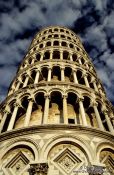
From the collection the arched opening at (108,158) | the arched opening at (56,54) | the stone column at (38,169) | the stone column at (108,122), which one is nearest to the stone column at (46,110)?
the stone column at (38,169)

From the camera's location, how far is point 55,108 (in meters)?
21.3

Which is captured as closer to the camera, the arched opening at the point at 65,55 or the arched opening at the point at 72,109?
the arched opening at the point at 72,109

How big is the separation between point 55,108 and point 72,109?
1149 mm

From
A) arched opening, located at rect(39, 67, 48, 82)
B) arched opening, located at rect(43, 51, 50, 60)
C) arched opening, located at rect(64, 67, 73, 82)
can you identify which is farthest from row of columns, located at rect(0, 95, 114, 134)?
arched opening, located at rect(43, 51, 50, 60)

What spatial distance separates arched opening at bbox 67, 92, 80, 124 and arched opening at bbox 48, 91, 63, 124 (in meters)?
0.56

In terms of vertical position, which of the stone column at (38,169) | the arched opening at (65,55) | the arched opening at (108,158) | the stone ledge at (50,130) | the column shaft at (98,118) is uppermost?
the arched opening at (65,55)

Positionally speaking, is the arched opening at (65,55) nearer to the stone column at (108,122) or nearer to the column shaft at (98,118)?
the stone column at (108,122)

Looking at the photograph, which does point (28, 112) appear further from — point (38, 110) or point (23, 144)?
point (23, 144)

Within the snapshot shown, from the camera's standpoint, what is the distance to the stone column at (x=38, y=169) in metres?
14.6

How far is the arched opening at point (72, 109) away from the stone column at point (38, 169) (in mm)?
5784

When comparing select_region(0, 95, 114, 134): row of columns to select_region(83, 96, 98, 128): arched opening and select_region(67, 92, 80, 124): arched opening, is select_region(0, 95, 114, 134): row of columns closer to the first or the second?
select_region(83, 96, 98, 128): arched opening

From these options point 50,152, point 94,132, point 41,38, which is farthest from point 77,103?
point 41,38

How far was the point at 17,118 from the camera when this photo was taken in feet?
69.2

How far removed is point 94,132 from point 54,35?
1900 centimetres
